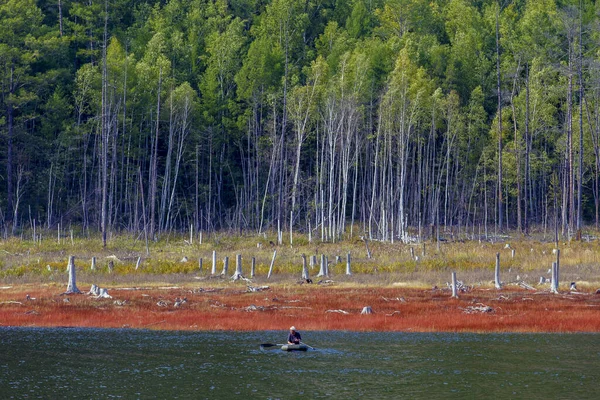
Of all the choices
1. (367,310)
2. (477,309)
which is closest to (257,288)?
(367,310)

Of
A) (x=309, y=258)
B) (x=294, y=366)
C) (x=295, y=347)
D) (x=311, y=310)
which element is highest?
(x=309, y=258)

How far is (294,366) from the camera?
24.4 metres

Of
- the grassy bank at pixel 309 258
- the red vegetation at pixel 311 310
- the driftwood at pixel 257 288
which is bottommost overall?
the red vegetation at pixel 311 310

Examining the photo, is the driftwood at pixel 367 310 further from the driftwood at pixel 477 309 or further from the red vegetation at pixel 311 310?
the driftwood at pixel 477 309

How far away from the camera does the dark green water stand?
21.2 m

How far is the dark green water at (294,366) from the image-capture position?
2122 cm

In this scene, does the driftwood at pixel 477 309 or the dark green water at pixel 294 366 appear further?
the driftwood at pixel 477 309

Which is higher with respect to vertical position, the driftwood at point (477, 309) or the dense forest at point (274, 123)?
the dense forest at point (274, 123)

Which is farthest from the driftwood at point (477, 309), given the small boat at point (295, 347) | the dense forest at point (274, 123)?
the dense forest at point (274, 123)

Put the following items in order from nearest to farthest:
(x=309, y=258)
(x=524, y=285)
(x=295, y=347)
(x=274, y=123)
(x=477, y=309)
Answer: (x=295, y=347) < (x=477, y=309) < (x=524, y=285) < (x=309, y=258) < (x=274, y=123)

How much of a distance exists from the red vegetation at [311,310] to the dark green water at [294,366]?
841mm

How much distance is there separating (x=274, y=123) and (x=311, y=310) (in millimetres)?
37478

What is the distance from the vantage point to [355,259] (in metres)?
51.2

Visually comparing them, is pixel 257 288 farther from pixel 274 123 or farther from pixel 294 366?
pixel 274 123
